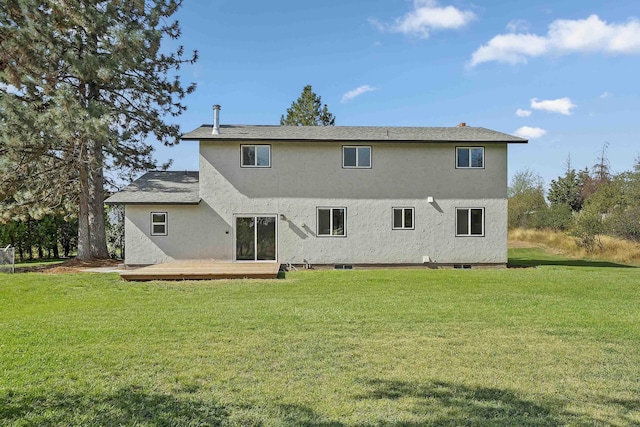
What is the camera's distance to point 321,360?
5.28 meters

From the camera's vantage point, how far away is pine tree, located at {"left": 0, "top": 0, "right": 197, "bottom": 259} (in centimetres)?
1508

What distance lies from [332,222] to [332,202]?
0.80 meters

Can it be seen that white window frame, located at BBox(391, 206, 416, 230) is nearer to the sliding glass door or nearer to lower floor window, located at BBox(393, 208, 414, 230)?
lower floor window, located at BBox(393, 208, 414, 230)

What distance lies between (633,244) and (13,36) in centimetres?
2885

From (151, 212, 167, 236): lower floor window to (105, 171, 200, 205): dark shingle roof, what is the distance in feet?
1.87

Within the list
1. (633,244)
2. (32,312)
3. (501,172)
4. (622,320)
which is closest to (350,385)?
(622,320)

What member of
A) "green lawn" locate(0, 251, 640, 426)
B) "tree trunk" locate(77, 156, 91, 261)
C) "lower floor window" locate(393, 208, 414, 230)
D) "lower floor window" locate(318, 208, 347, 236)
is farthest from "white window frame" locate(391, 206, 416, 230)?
"tree trunk" locate(77, 156, 91, 261)

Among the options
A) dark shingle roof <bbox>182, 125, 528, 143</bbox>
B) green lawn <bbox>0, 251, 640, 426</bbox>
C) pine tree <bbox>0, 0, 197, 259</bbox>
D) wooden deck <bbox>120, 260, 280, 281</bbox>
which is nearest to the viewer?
green lawn <bbox>0, 251, 640, 426</bbox>

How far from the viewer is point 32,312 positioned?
838cm

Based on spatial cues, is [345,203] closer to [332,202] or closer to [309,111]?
[332,202]

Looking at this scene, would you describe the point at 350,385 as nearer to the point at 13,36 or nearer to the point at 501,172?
the point at 501,172

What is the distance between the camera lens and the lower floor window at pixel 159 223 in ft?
53.9

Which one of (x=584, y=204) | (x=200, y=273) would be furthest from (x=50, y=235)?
(x=584, y=204)

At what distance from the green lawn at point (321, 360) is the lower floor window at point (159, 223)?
252 inches
